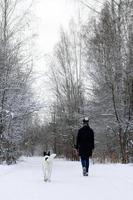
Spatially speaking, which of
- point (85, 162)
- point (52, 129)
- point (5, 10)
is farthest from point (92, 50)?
point (52, 129)

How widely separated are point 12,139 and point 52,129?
122 feet

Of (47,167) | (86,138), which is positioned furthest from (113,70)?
(47,167)

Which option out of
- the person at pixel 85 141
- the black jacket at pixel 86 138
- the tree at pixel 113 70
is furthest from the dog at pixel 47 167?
the tree at pixel 113 70

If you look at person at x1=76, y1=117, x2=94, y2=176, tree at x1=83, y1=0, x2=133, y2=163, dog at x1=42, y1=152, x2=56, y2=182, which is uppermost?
tree at x1=83, y1=0, x2=133, y2=163

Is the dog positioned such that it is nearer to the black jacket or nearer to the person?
the person

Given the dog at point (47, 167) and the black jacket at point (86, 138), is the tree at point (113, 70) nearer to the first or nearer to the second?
the black jacket at point (86, 138)

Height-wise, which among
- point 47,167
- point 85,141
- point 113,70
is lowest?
point 47,167

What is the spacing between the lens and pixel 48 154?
14.5 metres

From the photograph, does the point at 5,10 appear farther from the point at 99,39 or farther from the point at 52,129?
the point at 52,129

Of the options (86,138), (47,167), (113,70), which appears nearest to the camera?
(47,167)

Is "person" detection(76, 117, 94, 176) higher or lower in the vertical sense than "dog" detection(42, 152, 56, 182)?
higher

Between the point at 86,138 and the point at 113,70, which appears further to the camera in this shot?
the point at 113,70

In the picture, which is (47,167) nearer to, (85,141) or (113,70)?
(85,141)

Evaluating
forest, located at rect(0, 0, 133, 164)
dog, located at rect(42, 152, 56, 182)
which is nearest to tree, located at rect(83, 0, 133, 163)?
forest, located at rect(0, 0, 133, 164)
